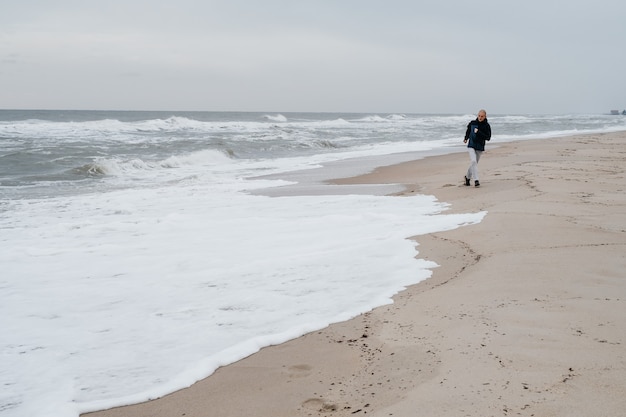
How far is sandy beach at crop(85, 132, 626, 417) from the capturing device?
2666 millimetres

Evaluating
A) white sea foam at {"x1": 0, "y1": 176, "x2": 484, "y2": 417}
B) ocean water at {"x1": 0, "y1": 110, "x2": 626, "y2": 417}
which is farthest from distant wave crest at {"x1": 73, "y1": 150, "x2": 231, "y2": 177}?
white sea foam at {"x1": 0, "y1": 176, "x2": 484, "y2": 417}

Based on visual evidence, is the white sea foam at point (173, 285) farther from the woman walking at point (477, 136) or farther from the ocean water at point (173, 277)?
the woman walking at point (477, 136)

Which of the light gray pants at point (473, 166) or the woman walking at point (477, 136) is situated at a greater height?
the woman walking at point (477, 136)

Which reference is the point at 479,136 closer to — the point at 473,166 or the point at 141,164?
the point at 473,166

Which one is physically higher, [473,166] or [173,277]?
[473,166]

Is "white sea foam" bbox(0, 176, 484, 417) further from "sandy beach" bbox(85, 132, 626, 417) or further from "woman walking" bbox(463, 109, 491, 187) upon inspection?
"woman walking" bbox(463, 109, 491, 187)

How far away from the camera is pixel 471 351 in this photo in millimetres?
3195

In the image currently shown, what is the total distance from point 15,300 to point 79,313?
0.83 meters

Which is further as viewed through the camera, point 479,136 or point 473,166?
point 479,136

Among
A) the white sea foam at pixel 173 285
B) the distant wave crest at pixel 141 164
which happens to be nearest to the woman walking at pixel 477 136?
the white sea foam at pixel 173 285

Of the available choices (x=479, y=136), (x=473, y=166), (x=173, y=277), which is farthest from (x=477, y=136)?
(x=173, y=277)

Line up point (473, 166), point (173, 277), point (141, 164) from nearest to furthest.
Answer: point (173, 277), point (473, 166), point (141, 164)

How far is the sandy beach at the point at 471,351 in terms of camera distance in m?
2.67

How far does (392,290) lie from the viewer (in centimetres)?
462
